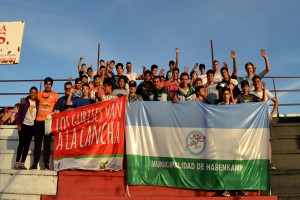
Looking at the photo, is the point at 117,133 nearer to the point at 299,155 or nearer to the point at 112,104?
the point at 112,104

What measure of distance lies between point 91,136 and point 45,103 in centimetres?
158

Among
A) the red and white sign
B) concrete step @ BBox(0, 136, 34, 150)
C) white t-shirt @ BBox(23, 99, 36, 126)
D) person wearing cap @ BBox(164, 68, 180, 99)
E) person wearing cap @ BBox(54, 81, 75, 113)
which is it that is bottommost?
concrete step @ BBox(0, 136, 34, 150)

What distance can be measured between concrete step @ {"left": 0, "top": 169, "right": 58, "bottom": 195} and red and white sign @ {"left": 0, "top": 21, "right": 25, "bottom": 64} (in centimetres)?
795

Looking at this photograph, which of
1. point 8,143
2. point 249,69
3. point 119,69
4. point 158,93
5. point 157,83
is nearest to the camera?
point 158,93

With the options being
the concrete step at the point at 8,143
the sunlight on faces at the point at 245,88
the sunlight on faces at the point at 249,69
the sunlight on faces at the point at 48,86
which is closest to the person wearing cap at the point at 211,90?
the sunlight on faces at the point at 245,88

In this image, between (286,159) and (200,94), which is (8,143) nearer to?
(200,94)

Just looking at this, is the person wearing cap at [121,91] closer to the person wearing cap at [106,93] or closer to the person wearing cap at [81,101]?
the person wearing cap at [106,93]

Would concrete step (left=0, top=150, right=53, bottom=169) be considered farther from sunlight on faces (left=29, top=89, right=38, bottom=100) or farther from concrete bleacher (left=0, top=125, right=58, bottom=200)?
Result: sunlight on faces (left=29, top=89, right=38, bottom=100)

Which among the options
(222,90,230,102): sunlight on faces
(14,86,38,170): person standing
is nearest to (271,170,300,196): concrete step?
(222,90,230,102): sunlight on faces

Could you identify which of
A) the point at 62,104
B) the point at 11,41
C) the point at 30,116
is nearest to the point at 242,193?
the point at 62,104

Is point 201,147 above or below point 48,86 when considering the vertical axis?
below

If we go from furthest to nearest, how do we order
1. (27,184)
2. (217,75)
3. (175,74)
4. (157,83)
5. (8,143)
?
(217,75) → (175,74) → (8,143) → (157,83) → (27,184)

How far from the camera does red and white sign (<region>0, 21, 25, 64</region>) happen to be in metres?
13.3

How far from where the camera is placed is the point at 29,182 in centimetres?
656
